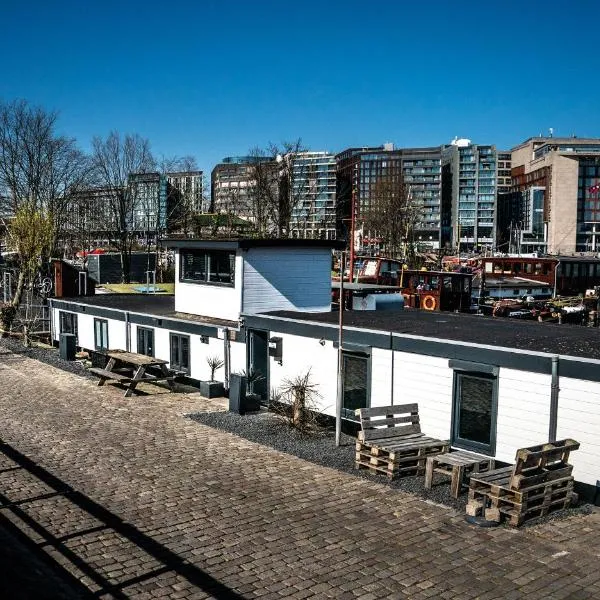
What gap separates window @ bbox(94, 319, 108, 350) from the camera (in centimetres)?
2742

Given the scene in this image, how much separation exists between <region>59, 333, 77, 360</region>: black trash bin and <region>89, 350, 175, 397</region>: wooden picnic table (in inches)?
165

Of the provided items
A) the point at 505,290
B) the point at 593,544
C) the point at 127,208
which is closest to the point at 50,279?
the point at 127,208

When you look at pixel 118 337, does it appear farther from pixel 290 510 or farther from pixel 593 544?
pixel 593 544

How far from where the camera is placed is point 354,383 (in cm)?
1667

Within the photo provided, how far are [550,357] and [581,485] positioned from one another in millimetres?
2180

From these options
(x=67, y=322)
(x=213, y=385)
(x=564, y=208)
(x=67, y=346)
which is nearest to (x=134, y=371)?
(x=213, y=385)

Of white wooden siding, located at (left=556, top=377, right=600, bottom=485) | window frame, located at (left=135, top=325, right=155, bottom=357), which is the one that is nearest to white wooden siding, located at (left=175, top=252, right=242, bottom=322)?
window frame, located at (left=135, top=325, right=155, bottom=357)

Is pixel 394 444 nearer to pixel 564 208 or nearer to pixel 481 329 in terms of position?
pixel 481 329

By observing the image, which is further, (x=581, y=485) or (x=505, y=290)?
(x=505, y=290)

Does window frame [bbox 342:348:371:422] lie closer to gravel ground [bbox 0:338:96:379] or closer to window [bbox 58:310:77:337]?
gravel ground [bbox 0:338:96:379]

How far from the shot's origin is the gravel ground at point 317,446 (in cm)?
1242

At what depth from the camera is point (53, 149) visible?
199 ft

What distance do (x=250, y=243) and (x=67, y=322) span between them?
12.5m

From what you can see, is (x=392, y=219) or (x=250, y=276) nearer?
(x=250, y=276)
